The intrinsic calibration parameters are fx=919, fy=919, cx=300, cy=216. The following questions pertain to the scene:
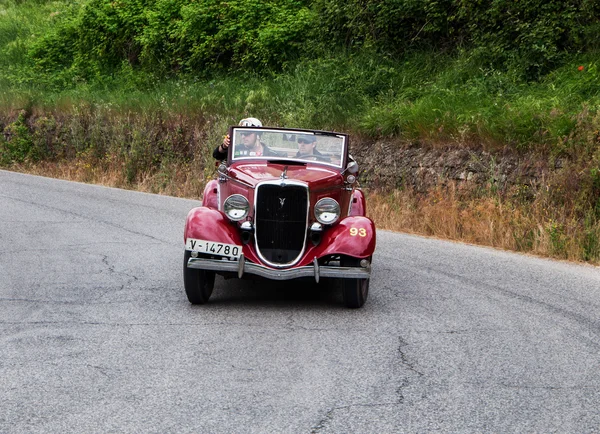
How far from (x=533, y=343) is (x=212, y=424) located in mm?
3072

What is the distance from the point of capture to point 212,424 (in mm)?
5262

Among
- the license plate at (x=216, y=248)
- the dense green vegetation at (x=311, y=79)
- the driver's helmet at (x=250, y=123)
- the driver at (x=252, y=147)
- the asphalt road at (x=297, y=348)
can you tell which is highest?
the dense green vegetation at (x=311, y=79)

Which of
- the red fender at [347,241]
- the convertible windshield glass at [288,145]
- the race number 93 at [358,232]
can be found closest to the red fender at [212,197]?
the convertible windshield glass at [288,145]

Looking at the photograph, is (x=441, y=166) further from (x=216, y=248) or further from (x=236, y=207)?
(x=216, y=248)

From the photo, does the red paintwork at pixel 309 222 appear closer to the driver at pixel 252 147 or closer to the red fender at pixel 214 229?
the red fender at pixel 214 229

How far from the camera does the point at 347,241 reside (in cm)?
859

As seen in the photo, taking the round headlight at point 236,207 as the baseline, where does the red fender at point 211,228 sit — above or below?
below

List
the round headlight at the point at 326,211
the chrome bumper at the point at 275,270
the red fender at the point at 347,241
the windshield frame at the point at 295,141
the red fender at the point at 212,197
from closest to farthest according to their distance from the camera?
the chrome bumper at the point at 275,270 < the red fender at the point at 347,241 < the round headlight at the point at 326,211 < the windshield frame at the point at 295,141 < the red fender at the point at 212,197

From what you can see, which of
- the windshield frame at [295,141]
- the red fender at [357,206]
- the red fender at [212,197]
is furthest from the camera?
the red fender at [357,206]

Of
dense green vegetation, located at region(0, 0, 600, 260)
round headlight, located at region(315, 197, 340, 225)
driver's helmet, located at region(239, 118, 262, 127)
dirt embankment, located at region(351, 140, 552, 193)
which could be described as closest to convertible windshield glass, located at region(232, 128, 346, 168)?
driver's helmet, located at region(239, 118, 262, 127)

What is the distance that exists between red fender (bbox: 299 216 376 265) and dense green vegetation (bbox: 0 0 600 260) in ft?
13.4

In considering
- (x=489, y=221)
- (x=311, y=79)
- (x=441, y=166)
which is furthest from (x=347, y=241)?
(x=311, y=79)

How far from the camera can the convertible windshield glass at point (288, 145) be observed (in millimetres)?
9805

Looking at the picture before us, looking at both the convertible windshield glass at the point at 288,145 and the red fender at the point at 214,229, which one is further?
the convertible windshield glass at the point at 288,145
